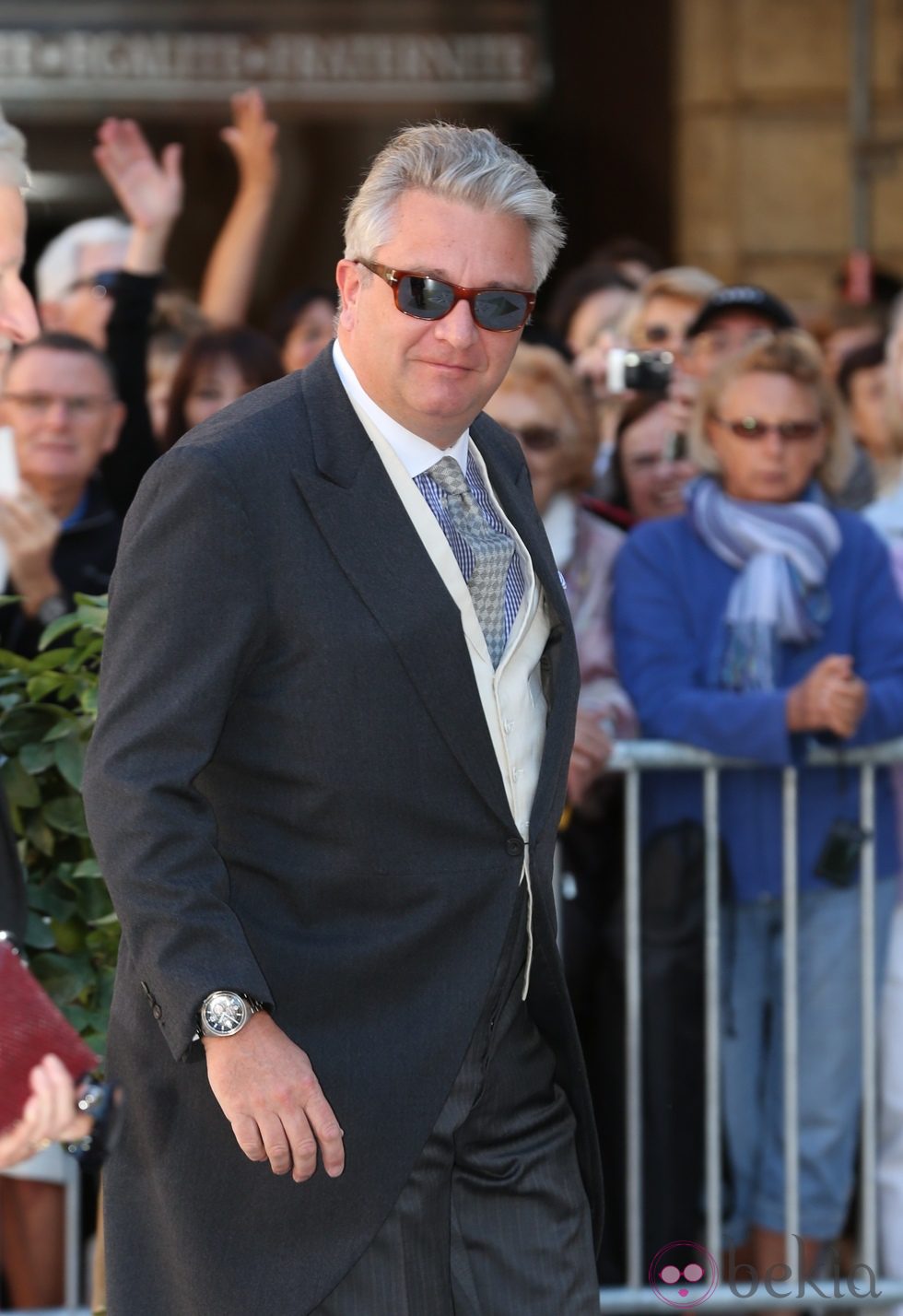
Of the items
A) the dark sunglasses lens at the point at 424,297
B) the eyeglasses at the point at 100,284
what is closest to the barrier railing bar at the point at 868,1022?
the dark sunglasses lens at the point at 424,297

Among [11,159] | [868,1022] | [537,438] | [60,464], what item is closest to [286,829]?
[11,159]

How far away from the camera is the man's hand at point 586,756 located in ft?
13.1

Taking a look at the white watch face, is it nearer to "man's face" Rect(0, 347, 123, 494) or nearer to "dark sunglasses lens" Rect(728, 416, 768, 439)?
"dark sunglasses lens" Rect(728, 416, 768, 439)

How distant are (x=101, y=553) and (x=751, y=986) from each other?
1.75m

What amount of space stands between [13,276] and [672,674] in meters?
2.11

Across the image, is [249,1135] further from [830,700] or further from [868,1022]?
[868,1022]

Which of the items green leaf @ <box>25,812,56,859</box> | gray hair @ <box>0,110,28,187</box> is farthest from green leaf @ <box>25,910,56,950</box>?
gray hair @ <box>0,110,28,187</box>

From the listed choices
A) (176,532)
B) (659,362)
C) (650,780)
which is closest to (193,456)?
(176,532)

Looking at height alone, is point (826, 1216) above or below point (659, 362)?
below

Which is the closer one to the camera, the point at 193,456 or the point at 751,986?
the point at 193,456

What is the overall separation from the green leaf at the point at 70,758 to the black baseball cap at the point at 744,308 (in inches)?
109

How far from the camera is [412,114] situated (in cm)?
970

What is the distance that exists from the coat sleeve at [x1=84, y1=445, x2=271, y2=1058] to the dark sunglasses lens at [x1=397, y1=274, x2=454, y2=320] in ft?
1.05

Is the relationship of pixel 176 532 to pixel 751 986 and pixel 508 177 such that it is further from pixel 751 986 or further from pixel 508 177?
pixel 751 986
